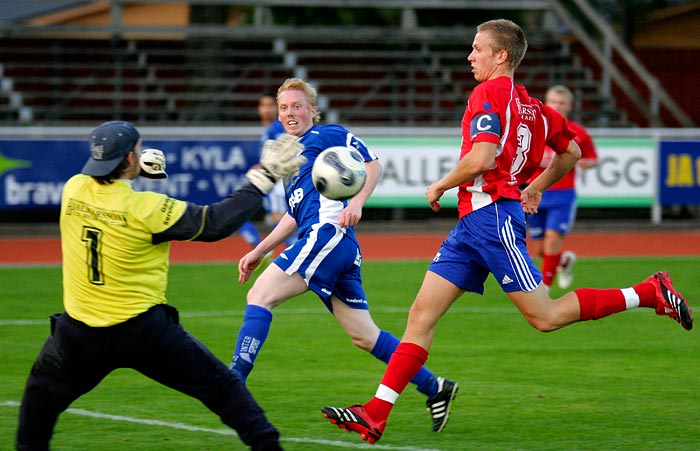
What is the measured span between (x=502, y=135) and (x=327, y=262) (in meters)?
1.36

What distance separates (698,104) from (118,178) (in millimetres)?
27361

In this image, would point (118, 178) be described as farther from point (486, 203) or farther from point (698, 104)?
point (698, 104)

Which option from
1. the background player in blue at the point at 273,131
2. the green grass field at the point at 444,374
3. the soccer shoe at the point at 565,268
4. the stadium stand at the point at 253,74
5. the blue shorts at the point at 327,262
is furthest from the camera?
the stadium stand at the point at 253,74

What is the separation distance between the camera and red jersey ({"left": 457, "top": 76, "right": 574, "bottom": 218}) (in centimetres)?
637

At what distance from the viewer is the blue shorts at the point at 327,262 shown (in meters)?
7.06

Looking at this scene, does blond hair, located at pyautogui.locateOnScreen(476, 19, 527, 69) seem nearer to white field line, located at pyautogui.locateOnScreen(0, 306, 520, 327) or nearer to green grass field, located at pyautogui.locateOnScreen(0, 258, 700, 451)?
green grass field, located at pyautogui.locateOnScreen(0, 258, 700, 451)

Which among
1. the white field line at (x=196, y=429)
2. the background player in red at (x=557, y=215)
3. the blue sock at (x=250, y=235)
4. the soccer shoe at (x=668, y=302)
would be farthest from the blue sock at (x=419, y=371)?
the blue sock at (x=250, y=235)

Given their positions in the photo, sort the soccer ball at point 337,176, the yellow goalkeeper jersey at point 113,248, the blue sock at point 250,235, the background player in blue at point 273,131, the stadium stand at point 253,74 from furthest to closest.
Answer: the stadium stand at point 253,74
the blue sock at point 250,235
the background player in blue at point 273,131
the soccer ball at point 337,176
the yellow goalkeeper jersey at point 113,248

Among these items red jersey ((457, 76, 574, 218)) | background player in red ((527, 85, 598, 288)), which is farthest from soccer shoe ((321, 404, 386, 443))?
background player in red ((527, 85, 598, 288))

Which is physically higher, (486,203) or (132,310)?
(486,203)

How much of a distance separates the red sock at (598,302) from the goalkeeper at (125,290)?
7.18ft

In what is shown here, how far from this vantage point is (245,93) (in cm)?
2730

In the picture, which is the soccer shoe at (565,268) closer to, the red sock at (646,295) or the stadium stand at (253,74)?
the red sock at (646,295)

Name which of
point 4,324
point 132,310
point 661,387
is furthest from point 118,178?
point 4,324
